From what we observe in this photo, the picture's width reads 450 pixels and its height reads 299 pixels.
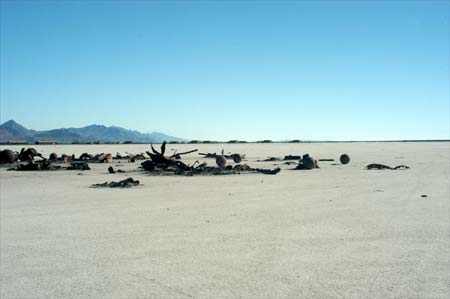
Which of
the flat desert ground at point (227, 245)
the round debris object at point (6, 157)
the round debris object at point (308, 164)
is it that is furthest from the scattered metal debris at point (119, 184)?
the round debris object at point (6, 157)

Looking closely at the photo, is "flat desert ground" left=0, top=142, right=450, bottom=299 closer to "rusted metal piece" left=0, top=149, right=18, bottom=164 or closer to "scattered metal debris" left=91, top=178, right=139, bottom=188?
"scattered metal debris" left=91, top=178, right=139, bottom=188

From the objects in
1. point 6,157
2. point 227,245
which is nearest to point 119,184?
point 227,245

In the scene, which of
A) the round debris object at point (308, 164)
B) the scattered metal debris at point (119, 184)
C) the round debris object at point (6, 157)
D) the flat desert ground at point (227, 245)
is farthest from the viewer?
the round debris object at point (6, 157)

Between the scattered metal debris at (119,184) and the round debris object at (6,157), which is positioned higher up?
the round debris object at (6,157)

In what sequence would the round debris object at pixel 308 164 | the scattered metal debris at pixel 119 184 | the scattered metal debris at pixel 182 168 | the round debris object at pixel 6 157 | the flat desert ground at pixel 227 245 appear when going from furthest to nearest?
the round debris object at pixel 6 157
the round debris object at pixel 308 164
the scattered metal debris at pixel 182 168
the scattered metal debris at pixel 119 184
the flat desert ground at pixel 227 245

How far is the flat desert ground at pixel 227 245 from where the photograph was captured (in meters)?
3.45

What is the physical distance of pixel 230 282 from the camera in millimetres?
3535

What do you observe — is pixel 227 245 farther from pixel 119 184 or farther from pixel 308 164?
pixel 308 164

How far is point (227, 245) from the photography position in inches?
182

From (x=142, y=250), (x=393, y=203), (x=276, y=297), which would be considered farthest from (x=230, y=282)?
(x=393, y=203)

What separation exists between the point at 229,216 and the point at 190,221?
601 mm

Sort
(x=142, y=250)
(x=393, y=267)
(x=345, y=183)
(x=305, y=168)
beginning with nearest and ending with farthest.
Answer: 1. (x=393, y=267)
2. (x=142, y=250)
3. (x=345, y=183)
4. (x=305, y=168)

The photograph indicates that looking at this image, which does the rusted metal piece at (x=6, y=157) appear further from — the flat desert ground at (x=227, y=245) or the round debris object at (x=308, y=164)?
the round debris object at (x=308, y=164)

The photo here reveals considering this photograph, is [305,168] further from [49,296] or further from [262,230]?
[49,296]
